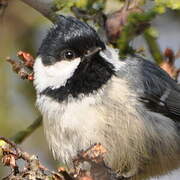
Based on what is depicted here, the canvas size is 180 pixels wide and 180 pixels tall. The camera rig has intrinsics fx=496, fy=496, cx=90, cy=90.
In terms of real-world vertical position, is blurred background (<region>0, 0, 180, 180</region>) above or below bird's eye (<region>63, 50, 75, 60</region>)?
below

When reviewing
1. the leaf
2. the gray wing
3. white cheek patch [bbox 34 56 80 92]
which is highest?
the leaf

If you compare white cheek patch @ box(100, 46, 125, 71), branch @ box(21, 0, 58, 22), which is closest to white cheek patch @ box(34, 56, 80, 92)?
white cheek patch @ box(100, 46, 125, 71)

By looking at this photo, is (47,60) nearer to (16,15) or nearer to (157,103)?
(157,103)

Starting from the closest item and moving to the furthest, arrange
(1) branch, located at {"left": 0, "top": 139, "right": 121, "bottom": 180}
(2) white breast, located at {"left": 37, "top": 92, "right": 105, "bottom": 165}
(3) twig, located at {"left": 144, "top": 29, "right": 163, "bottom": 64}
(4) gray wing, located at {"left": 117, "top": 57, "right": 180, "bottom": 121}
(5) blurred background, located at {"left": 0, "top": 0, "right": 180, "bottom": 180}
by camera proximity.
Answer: (1) branch, located at {"left": 0, "top": 139, "right": 121, "bottom": 180}
(2) white breast, located at {"left": 37, "top": 92, "right": 105, "bottom": 165}
(4) gray wing, located at {"left": 117, "top": 57, "right": 180, "bottom": 121}
(3) twig, located at {"left": 144, "top": 29, "right": 163, "bottom": 64}
(5) blurred background, located at {"left": 0, "top": 0, "right": 180, "bottom": 180}

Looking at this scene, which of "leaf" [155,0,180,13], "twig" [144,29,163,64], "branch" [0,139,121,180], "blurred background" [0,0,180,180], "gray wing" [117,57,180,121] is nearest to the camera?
"branch" [0,139,121,180]

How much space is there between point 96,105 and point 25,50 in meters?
1.30

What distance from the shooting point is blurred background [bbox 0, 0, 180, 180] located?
3896 mm

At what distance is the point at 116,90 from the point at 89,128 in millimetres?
Answer: 304

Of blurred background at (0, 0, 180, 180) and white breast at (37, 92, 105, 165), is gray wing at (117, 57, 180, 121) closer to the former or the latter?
white breast at (37, 92, 105, 165)

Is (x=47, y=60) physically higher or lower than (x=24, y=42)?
higher

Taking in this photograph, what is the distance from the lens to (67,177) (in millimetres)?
2098

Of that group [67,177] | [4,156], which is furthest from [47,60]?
[67,177]

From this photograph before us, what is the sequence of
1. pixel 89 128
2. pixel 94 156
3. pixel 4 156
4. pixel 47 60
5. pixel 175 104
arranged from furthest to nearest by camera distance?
1. pixel 175 104
2. pixel 47 60
3. pixel 89 128
4. pixel 4 156
5. pixel 94 156

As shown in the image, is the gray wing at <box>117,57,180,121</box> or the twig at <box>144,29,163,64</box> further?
the twig at <box>144,29,163,64</box>
